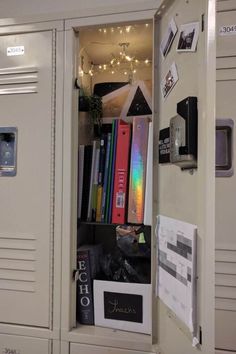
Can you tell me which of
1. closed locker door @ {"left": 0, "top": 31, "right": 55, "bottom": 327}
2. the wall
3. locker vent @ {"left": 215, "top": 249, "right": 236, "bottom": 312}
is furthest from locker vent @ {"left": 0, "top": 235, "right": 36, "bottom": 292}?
the wall

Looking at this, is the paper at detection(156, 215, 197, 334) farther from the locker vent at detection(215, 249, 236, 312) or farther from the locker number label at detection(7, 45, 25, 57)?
the locker number label at detection(7, 45, 25, 57)

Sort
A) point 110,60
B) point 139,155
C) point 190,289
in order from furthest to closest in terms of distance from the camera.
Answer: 1. point 110,60
2. point 139,155
3. point 190,289

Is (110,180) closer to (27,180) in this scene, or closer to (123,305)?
(27,180)

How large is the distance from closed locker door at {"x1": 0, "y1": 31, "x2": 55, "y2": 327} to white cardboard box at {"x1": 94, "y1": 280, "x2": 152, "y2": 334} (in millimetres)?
221

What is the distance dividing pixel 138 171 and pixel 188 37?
0.56 metres

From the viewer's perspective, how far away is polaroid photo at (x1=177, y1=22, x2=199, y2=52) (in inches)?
32.7

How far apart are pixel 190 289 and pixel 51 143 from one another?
831 millimetres

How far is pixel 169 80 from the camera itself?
1.01m

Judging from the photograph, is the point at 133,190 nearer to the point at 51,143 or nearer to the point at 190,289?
the point at 51,143

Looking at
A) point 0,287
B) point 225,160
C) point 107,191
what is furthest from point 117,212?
point 0,287

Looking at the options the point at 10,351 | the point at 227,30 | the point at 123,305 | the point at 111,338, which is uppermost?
the point at 227,30

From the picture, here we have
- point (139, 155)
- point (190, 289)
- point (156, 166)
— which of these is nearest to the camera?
point (190, 289)

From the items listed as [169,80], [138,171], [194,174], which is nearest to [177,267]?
[194,174]

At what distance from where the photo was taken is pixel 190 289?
0.79m
